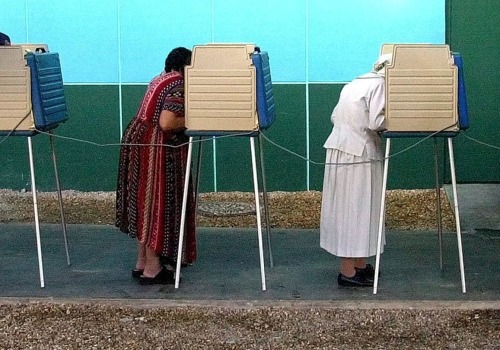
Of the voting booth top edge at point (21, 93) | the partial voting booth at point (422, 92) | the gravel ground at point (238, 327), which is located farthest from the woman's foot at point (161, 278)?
the partial voting booth at point (422, 92)

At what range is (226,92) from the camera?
6102mm

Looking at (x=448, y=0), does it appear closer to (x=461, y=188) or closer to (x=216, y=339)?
(x=461, y=188)

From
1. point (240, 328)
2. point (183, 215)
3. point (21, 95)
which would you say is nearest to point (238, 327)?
point (240, 328)

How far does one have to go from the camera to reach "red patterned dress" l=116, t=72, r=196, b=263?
6262 millimetres

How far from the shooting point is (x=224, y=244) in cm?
773

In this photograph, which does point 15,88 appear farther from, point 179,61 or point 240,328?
point 240,328

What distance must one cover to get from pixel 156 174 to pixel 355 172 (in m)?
1.21

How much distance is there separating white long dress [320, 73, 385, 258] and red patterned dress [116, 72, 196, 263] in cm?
89

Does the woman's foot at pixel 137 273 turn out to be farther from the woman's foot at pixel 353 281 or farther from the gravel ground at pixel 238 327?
the woman's foot at pixel 353 281

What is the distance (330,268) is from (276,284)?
0.56 meters

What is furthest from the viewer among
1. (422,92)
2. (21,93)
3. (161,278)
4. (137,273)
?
(137,273)

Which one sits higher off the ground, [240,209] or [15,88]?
[15,88]

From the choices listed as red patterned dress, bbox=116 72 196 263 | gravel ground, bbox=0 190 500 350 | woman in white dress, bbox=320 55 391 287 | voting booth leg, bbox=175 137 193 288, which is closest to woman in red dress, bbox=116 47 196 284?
red patterned dress, bbox=116 72 196 263

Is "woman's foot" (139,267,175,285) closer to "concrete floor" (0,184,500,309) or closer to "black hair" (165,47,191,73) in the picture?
"concrete floor" (0,184,500,309)
